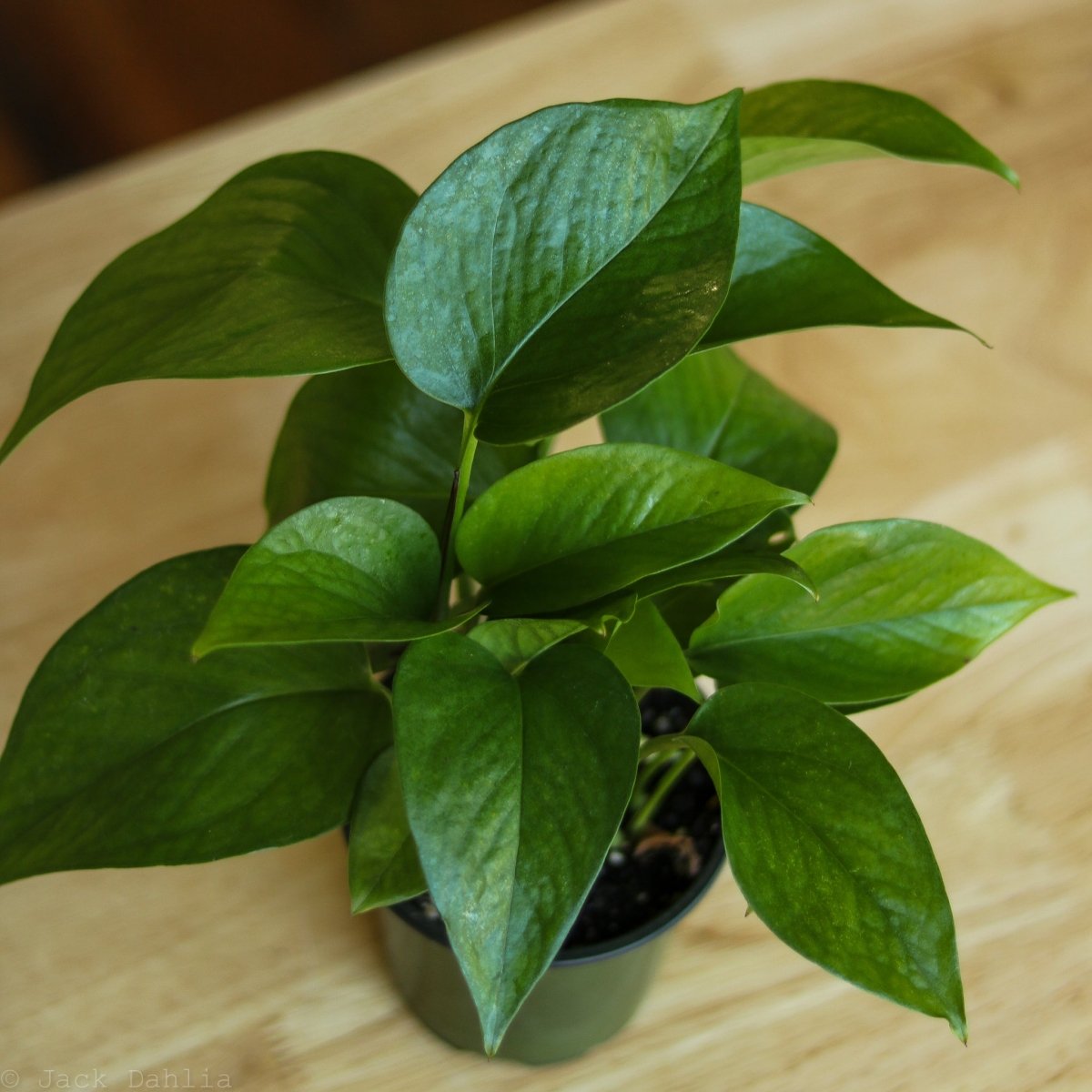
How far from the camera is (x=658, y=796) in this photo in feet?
1.73

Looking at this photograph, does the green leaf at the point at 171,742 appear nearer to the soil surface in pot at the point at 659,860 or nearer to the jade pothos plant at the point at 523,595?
the jade pothos plant at the point at 523,595

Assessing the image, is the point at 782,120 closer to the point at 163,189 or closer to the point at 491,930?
the point at 491,930

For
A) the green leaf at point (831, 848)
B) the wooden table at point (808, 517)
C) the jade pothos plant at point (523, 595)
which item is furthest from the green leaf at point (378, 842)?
the wooden table at point (808, 517)

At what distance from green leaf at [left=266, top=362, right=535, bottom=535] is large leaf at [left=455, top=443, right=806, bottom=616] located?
0.08 m

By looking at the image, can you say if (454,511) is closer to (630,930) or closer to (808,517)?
(630,930)

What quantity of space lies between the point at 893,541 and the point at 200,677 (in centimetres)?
23

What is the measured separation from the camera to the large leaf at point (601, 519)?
383 mm

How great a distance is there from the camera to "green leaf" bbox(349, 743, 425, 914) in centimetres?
44

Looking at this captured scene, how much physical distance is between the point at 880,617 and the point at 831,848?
102 mm

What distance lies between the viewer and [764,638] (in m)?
0.47

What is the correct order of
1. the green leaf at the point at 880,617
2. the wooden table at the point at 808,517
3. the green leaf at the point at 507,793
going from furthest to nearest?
the wooden table at the point at 808,517
the green leaf at the point at 880,617
the green leaf at the point at 507,793

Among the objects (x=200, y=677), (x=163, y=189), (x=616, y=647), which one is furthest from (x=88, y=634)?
(x=163, y=189)

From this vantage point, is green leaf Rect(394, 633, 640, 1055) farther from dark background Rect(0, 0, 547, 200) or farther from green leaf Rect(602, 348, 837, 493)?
dark background Rect(0, 0, 547, 200)

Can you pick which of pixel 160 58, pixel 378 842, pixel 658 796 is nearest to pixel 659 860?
pixel 658 796
